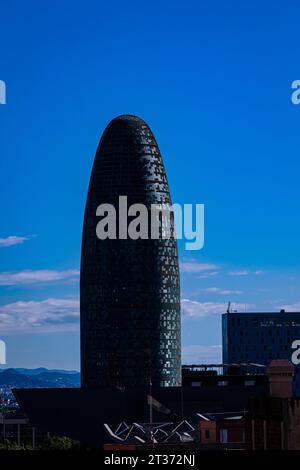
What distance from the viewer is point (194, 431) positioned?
159500 mm

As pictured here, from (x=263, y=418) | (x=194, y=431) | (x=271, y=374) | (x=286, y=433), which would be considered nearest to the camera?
(x=286, y=433)

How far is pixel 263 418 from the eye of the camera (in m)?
80.2
